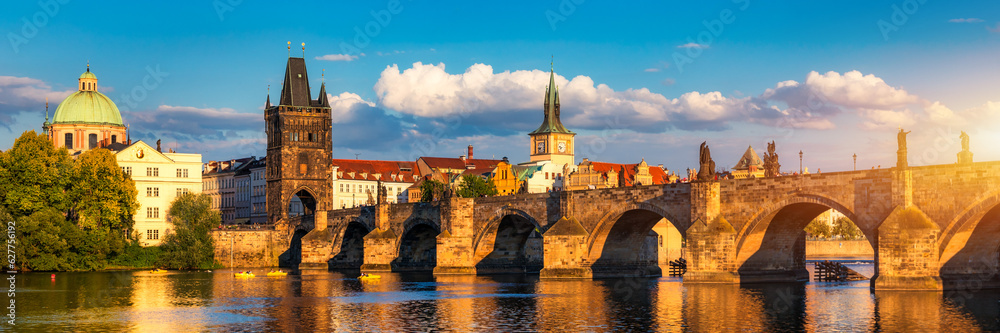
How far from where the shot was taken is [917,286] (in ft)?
167

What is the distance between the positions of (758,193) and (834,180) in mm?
4867

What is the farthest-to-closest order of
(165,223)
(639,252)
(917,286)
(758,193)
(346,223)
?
(165,223)
(346,223)
(639,252)
(758,193)
(917,286)

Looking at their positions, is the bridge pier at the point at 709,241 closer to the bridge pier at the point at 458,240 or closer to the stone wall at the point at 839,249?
the bridge pier at the point at 458,240

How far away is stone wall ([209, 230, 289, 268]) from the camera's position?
371ft

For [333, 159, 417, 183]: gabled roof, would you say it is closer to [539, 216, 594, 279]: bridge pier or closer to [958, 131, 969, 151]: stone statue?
[539, 216, 594, 279]: bridge pier

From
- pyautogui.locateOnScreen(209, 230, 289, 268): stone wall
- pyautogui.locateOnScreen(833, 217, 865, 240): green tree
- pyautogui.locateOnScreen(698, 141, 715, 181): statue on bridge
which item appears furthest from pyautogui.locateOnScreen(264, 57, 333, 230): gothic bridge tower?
pyautogui.locateOnScreen(833, 217, 865, 240): green tree

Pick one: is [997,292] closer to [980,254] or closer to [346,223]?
[980,254]

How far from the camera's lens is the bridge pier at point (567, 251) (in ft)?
236

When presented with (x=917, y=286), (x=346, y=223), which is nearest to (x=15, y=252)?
(x=346, y=223)

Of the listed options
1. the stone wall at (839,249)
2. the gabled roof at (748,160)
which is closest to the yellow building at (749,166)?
the gabled roof at (748,160)

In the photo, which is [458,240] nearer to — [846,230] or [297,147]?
[297,147]

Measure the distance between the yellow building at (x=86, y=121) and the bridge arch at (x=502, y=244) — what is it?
243 feet

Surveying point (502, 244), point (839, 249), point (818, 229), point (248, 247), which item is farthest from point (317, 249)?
point (818, 229)

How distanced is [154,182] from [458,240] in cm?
5166
